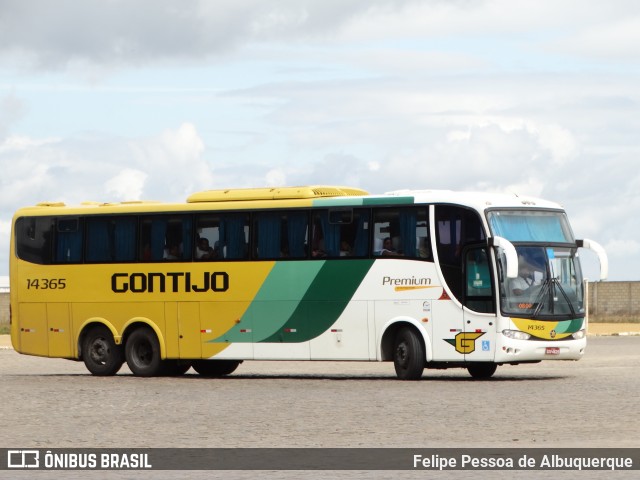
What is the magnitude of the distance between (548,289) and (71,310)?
399 inches

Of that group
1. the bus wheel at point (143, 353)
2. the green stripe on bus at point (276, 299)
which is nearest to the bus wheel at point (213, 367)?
the bus wheel at point (143, 353)

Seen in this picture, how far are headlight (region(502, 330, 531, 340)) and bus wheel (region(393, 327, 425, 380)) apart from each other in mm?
→ 1655

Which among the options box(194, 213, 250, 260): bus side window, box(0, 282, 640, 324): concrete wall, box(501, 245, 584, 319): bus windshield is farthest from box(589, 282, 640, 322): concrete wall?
box(501, 245, 584, 319): bus windshield

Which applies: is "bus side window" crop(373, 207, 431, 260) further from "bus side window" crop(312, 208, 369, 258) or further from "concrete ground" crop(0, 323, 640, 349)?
"concrete ground" crop(0, 323, 640, 349)

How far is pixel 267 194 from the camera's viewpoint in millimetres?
28719

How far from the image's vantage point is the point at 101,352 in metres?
30.6

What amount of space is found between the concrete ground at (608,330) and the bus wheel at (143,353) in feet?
69.9

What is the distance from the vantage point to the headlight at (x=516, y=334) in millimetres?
25953

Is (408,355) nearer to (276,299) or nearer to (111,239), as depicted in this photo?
(276,299)

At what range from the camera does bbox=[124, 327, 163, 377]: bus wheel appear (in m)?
29.9
